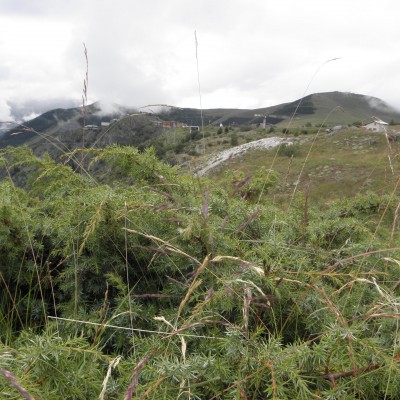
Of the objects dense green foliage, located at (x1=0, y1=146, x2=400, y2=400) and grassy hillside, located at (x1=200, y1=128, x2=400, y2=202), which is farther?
grassy hillside, located at (x1=200, y1=128, x2=400, y2=202)

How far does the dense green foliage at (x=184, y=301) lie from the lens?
48.1 inches

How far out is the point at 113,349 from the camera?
1806mm

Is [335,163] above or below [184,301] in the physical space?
below

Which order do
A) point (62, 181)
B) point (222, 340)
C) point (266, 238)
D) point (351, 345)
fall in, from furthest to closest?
point (62, 181), point (266, 238), point (222, 340), point (351, 345)

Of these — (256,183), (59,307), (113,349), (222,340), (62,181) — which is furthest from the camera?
(256,183)

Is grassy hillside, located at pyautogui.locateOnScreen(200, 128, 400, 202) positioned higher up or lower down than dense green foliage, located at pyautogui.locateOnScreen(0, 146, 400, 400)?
lower down

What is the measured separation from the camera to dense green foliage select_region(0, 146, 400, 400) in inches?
48.1

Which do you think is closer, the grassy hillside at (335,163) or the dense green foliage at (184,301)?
the dense green foliage at (184,301)

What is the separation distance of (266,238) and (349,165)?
36.0 metres

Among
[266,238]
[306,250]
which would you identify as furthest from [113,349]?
[306,250]

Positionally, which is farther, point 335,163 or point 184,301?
point 335,163

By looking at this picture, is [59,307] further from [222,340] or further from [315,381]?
[315,381]

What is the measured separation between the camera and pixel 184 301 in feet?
3.62

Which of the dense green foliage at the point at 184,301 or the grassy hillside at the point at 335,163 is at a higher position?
the dense green foliage at the point at 184,301
